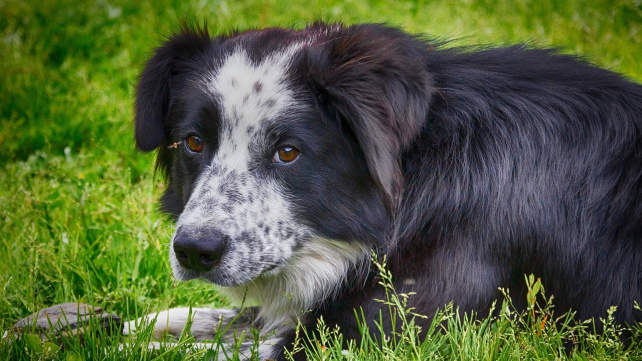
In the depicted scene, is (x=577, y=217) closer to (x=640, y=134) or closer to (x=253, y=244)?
(x=640, y=134)

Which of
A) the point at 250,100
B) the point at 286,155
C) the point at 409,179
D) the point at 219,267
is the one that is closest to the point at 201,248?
the point at 219,267

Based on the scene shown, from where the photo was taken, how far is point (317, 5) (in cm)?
737

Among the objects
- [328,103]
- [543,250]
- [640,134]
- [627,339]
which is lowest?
[627,339]

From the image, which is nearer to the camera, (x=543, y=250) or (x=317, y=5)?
(x=543, y=250)

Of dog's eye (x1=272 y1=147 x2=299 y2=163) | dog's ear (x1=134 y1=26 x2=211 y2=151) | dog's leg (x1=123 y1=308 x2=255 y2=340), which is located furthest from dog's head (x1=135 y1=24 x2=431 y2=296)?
dog's leg (x1=123 y1=308 x2=255 y2=340)

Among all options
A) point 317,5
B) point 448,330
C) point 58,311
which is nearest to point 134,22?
point 317,5

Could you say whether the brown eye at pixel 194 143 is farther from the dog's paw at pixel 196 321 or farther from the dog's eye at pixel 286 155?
the dog's paw at pixel 196 321

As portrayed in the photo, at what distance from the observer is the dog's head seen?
9.32ft

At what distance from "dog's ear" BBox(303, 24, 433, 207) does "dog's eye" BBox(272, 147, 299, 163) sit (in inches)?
8.8

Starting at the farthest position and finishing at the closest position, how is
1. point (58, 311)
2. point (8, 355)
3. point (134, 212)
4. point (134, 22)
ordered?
point (134, 22)
point (134, 212)
point (58, 311)
point (8, 355)

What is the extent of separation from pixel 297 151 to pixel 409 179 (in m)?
0.47

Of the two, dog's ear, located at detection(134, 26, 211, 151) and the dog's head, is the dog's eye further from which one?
dog's ear, located at detection(134, 26, 211, 151)

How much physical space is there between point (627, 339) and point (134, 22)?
5600 mm

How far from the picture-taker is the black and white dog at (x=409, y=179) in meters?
2.88
